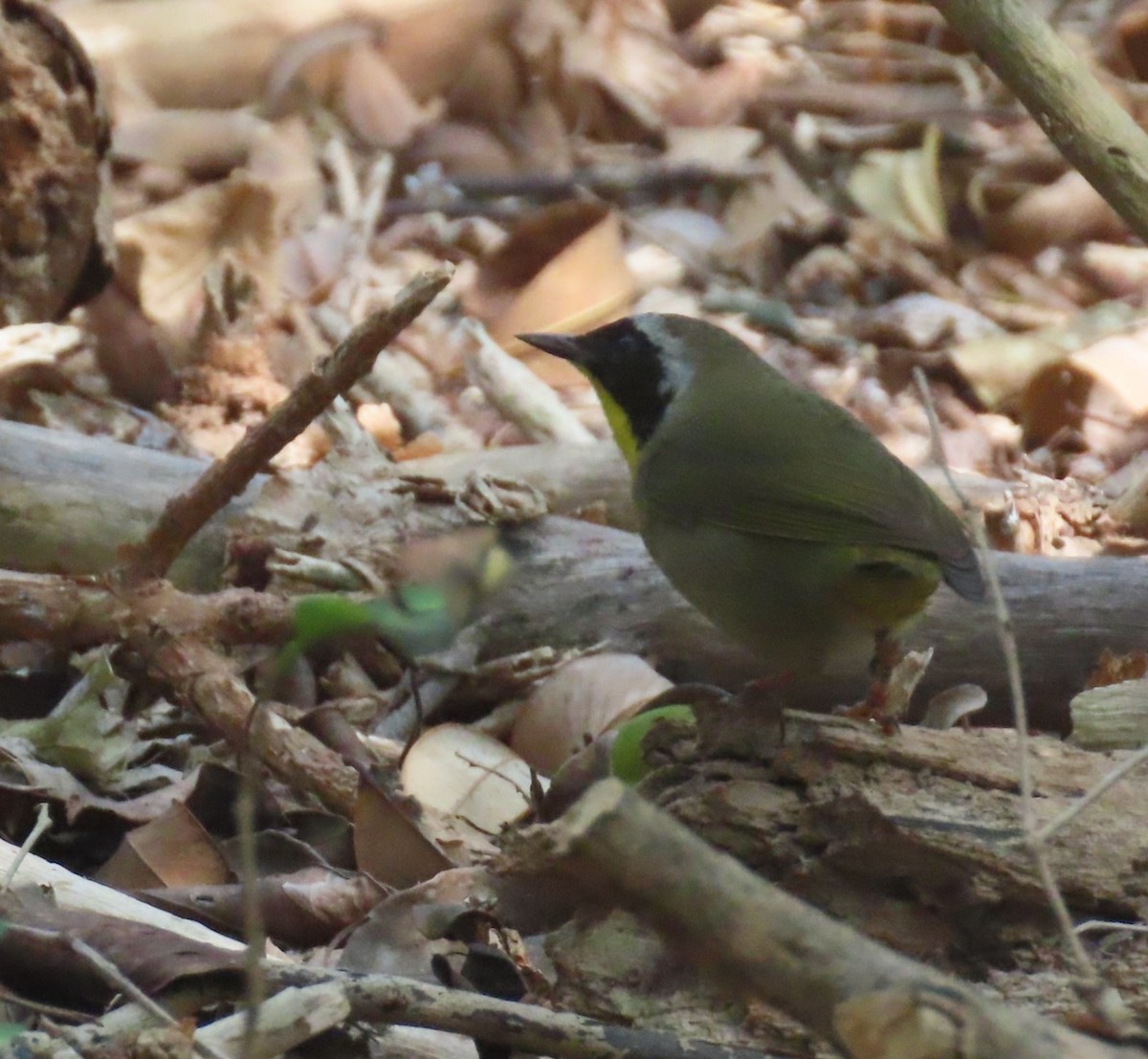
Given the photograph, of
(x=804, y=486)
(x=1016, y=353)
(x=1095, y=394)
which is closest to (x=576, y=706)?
(x=804, y=486)

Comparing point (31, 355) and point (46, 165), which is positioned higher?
point (46, 165)

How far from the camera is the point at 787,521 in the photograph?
3209 mm

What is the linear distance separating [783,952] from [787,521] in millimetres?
1760

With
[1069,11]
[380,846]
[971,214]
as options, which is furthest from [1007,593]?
[1069,11]

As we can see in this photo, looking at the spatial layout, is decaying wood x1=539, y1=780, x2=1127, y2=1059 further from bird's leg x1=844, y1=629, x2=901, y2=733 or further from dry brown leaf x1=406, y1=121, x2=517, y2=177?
dry brown leaf x1=406, y1=121, x2=517, y2=177

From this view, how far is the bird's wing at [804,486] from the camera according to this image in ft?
10.0

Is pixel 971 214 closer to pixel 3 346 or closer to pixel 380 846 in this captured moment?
pixel 3 346

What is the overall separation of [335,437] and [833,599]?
6.53 feet

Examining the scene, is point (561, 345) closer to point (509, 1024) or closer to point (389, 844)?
point (389, 844)

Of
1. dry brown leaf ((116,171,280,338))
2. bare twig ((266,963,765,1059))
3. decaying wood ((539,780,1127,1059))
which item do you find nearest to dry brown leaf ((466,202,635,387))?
dry brown leaf ((116,171,280,338))

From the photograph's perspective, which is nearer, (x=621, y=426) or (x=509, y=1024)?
(x=509, y=1024)

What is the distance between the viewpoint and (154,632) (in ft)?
10.4

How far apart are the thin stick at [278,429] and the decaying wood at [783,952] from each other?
5.08ft

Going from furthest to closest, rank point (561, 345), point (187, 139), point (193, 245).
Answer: point (187, 139) < point (193, 245) < point (561, 345)
